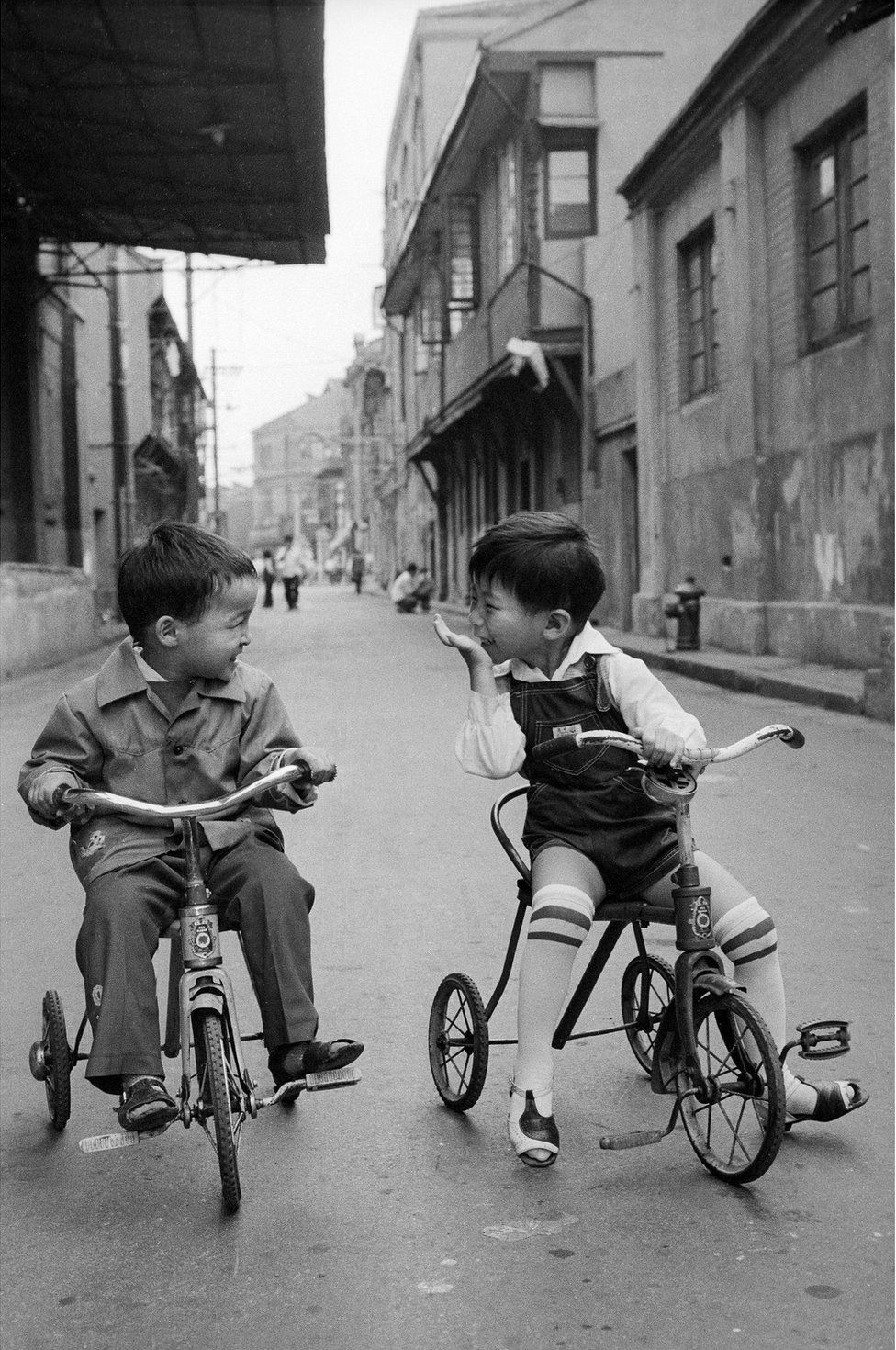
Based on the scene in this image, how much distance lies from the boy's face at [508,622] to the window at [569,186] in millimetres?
21878

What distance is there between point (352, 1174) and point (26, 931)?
2.58 metres

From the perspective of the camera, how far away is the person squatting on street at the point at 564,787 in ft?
10.5

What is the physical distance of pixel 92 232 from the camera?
2172 cm

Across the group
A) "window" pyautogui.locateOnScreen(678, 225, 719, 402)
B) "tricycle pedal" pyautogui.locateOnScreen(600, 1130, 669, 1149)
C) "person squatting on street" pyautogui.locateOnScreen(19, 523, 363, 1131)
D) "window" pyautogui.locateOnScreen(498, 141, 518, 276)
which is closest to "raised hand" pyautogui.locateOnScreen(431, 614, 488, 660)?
"person squatting on street" pyautogui.locateOnScreen(19, 523, 363, 1131)

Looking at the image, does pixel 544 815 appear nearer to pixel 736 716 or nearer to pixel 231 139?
pixel 736 716

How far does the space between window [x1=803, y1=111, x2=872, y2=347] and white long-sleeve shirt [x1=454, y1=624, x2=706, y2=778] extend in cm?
1061

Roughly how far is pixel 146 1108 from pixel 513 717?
1031 millimetres

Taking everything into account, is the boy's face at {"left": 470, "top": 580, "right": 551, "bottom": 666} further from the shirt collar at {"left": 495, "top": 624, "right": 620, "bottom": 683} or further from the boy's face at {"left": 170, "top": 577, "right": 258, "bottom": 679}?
the boy's face at {"left": 170, "top": 577, "right": 258, "bottom": 679}

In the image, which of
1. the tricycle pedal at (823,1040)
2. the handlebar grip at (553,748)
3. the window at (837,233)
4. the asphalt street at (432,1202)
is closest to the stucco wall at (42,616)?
the window at (837,233)

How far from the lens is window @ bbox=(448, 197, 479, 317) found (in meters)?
30.4

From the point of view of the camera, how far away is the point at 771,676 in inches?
522

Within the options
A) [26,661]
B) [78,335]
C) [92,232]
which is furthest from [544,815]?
[78,335]

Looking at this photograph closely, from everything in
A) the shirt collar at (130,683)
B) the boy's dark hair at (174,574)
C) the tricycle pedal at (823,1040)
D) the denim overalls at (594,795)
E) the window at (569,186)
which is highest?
the window at (569,186)

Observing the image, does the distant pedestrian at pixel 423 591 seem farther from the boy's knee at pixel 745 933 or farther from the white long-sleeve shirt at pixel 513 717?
the boy's knee at pixel 745 933
